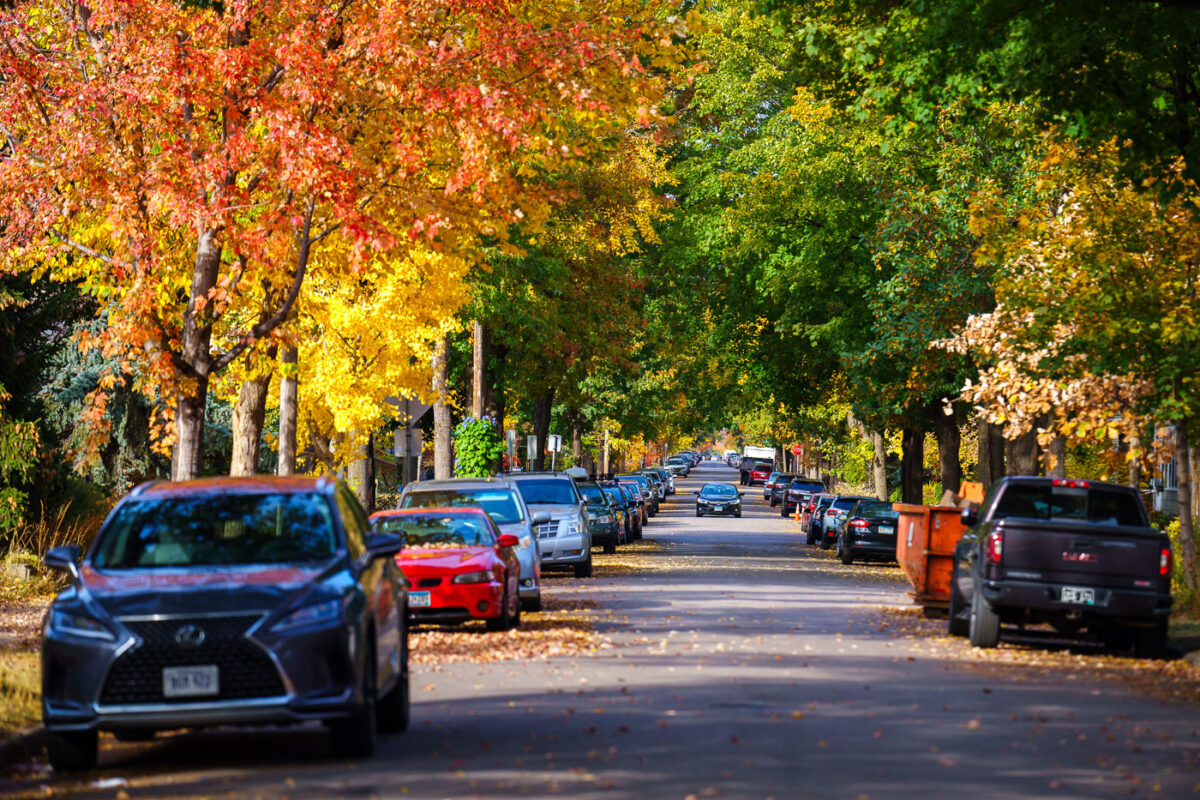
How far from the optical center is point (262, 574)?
9820mm

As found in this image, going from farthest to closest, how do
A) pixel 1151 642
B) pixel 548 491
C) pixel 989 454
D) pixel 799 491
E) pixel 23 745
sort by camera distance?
pixel 799 491, pixel 989 454, pixel 548 491, pixel 1151 642, pixel 23 745

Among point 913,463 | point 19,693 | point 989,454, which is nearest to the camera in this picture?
point 19,693

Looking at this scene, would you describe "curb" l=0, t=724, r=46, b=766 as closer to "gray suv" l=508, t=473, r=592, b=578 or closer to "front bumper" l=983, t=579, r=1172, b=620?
"front bumper" l=983, t=579, r=1172, b=620

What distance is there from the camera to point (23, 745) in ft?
34.5

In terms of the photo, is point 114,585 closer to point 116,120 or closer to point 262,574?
point 262,574

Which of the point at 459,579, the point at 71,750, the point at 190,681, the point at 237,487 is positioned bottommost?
the point at 71,750

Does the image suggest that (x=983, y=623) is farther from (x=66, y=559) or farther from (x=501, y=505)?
(x=66, y=559)

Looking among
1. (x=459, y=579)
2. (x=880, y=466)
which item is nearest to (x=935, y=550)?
(x=459, y=579)

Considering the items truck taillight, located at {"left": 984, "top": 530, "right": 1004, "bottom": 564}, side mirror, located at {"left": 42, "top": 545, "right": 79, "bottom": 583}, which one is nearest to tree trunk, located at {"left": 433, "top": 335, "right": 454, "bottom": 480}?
truck taillight, located at {"left": 984, "top": 530, "right": 1004, "bottom": 564}

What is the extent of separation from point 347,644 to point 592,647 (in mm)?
7340

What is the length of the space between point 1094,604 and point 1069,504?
1755 mm

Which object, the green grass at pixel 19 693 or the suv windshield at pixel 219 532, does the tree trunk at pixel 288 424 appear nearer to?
the green grass at pixel 19 693

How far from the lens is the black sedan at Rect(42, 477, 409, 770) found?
30.6ft

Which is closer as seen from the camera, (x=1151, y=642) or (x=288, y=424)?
(x=1151, y=642)
